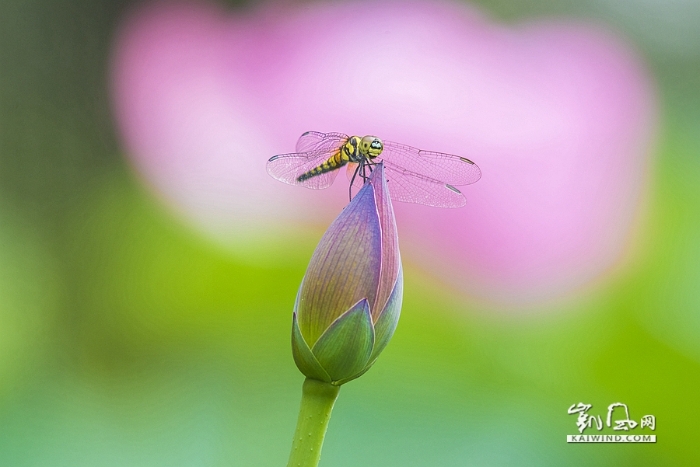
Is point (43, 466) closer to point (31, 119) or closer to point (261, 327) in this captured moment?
point (261, 327)

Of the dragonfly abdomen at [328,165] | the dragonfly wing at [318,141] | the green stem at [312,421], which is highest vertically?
the dragonfly wing at [318,141]

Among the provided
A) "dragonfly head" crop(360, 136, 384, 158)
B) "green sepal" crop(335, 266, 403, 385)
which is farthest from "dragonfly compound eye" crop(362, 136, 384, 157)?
"green sepal" crop(335, 266, 403, 385)

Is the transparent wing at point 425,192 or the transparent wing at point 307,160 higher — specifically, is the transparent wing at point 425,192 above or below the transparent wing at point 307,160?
below

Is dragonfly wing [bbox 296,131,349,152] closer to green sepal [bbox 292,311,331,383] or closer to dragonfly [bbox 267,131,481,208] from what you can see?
dragonfly [bbox 267,131,481,208]

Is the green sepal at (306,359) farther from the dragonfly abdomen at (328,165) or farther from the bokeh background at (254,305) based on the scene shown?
the bokeh background at (254,305)

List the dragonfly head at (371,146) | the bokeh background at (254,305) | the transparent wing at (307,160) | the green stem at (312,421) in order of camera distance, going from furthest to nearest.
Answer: the bokeh background at (254,305), the transparent wing at (307,160), the dragonfly head at (371,146), the green stem at (312,421)

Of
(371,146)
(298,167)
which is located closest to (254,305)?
(298,167)

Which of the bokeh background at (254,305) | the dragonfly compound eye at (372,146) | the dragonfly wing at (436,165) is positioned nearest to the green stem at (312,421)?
the dragonfly compound eye at (372,146)

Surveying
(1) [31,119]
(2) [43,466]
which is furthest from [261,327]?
(1) [31,119]
